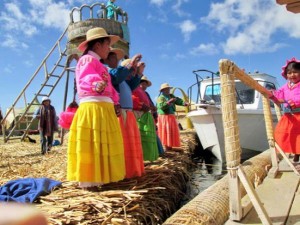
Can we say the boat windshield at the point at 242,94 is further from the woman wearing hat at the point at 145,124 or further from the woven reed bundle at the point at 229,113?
the woven reed bundle at the point at 229,113

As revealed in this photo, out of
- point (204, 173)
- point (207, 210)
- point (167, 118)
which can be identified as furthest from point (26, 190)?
point (204, 173)

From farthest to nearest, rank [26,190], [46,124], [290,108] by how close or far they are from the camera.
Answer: [46,124] < [290,108] < [26,190]

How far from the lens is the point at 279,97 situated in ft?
14.9

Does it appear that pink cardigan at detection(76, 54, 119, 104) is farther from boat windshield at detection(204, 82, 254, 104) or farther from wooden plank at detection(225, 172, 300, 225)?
boat windshield at detection(204, 82, 254, 104)

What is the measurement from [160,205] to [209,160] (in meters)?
6.62

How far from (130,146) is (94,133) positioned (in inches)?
33.7

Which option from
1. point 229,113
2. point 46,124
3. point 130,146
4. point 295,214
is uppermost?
point 46,124

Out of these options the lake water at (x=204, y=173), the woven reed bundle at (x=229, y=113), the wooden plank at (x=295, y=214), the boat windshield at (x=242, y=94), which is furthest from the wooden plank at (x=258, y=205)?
the boat windshield at (x=242, y=94)

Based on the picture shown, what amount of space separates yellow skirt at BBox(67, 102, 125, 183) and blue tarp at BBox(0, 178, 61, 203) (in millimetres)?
425

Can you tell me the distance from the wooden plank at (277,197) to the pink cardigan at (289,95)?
3.06 ft

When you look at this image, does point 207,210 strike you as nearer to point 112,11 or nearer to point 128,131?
point 128,131

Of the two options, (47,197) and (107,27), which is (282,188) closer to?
(47,197)

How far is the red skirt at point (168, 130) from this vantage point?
312 inches

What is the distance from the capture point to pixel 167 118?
8.02 metres
